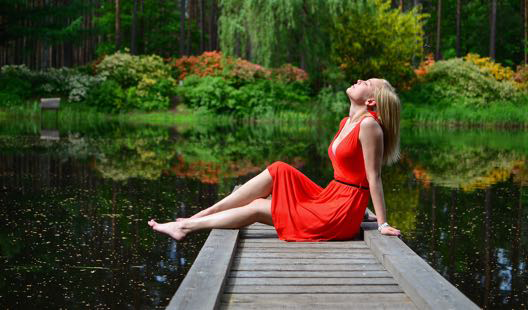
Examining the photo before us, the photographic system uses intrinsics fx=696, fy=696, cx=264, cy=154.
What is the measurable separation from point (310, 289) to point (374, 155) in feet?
5.08

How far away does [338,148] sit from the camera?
5.17 m

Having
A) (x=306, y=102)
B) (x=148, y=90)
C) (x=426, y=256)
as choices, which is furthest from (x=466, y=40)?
(x=426, y=256)

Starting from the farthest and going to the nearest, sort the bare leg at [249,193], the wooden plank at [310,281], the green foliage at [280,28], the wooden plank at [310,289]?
the green foliage at [280,28] → the bare leg at [249,193] → the wooden plank at [310,281] → the wooden plank at [310,289]

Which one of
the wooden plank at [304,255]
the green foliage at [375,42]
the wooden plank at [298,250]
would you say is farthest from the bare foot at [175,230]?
the green foliage at [375,42]

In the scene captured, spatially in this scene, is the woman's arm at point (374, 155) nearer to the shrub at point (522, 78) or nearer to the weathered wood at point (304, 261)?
the weathered wood at point (304, 261)

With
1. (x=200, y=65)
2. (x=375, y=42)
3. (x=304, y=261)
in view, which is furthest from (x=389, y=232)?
(x=200, y=65)

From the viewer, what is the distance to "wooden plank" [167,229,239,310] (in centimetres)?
321

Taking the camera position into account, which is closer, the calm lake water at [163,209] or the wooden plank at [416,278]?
the wooden plank at [416,278]

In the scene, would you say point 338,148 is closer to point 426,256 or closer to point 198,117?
point 426,256

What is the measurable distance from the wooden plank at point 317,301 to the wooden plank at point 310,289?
55mm

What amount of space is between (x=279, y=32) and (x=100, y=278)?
22.3m

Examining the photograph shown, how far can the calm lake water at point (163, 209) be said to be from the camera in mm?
4770

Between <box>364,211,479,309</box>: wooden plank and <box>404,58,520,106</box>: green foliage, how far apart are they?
25.4 metres

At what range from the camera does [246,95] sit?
1124 inches
